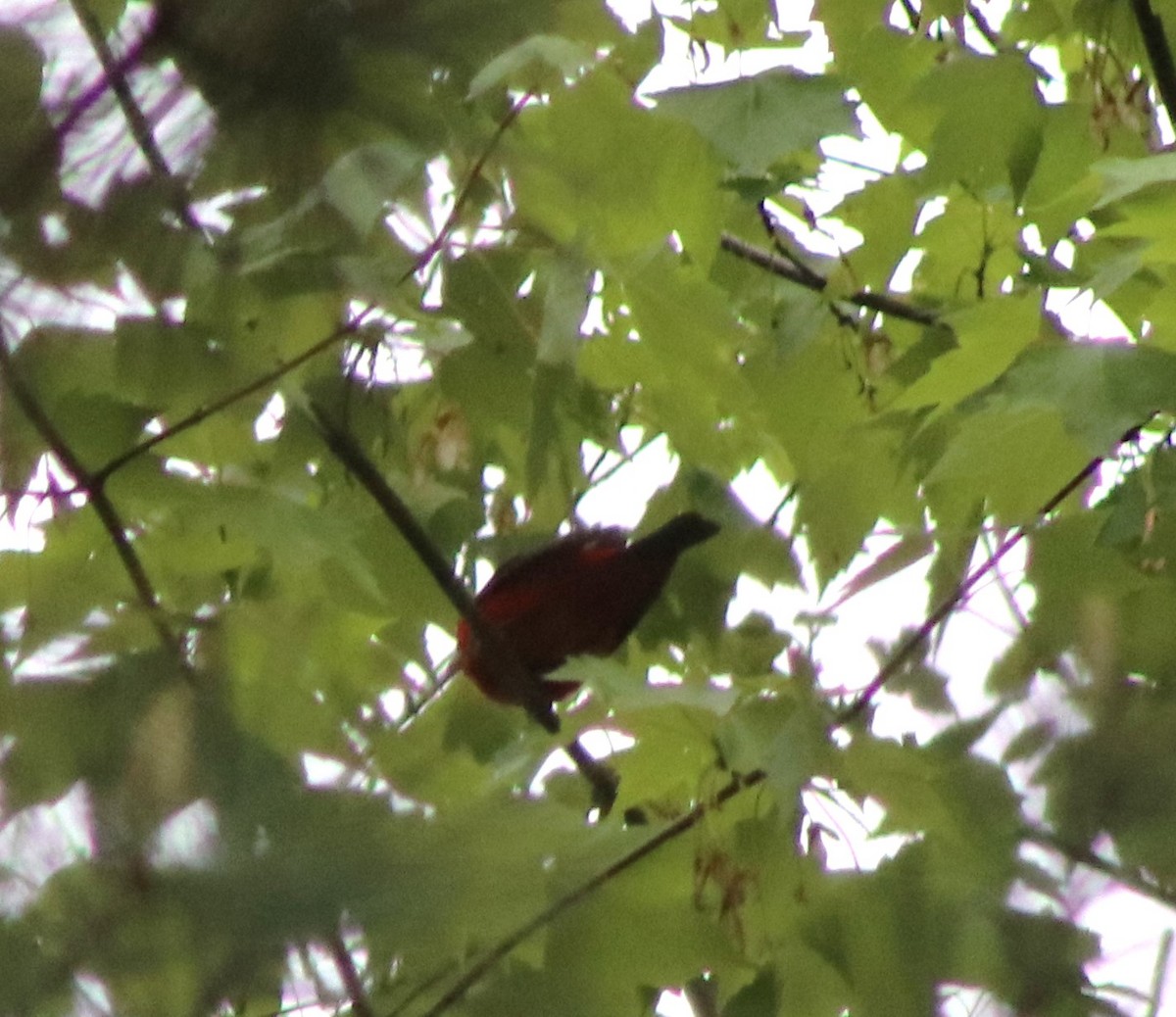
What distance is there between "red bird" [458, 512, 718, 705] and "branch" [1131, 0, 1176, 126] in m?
0.64

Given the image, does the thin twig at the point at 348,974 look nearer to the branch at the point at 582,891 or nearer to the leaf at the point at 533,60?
the branch at the point at 582,891

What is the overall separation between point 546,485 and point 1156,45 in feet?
2.64

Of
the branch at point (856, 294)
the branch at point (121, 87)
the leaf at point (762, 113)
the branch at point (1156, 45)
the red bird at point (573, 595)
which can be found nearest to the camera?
the branch at point (121, 87)

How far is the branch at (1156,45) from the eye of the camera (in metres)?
1.58

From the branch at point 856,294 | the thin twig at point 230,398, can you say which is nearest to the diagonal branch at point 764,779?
the branch at point 856,294

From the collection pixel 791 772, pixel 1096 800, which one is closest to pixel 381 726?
pixel 791 772

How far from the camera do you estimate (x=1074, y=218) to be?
1.53 meters

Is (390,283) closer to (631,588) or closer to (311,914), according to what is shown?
(311,914)

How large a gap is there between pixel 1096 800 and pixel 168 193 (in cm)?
82

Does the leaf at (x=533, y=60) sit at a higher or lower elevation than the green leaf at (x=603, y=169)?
lower

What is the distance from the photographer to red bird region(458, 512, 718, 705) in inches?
72.0

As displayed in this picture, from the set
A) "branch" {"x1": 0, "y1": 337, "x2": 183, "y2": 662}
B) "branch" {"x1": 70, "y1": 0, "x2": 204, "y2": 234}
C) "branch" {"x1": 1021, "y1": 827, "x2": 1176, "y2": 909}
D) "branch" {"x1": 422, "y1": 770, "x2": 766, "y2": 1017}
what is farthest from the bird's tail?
"branch" {"x1": 70, "y1": 0, "x2": 204, "y2": 234}

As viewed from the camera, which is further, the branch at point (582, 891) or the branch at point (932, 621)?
the branch at point (932, 621)

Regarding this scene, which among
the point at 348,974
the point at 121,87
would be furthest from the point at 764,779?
the point at 121,87
